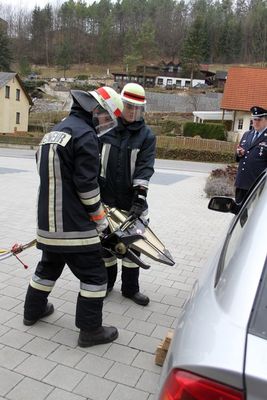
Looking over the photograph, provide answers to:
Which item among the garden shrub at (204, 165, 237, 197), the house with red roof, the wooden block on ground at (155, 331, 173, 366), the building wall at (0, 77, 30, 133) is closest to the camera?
the wooden block on ground at (155, 331, 173, 366)

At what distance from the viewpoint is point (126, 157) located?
12.8 feet

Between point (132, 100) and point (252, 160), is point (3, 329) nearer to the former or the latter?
point (132, 100)

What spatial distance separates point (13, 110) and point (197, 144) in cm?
2121

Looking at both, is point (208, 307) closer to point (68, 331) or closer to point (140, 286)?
point (68, 331)

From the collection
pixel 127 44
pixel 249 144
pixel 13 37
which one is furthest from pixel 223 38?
pixel 249 144

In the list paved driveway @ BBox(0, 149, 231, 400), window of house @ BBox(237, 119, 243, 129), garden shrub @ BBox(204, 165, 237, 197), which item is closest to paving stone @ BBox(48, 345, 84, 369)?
paved driveway @ BBox(0, 149, 231, 400)

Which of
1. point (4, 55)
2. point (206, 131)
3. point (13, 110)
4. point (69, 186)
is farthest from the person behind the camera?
point (4, 55)

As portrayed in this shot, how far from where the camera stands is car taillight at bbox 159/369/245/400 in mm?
1176

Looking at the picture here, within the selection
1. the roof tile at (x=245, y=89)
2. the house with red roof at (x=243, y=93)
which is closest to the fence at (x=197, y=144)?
the house with red roof at (x=243, y=93)

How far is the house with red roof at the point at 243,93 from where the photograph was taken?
41.2 m

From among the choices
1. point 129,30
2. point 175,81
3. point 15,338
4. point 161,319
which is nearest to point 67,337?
point 15,338

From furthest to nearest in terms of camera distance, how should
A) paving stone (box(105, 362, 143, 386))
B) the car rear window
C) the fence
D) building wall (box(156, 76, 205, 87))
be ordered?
building wall (box(156, 76, 205, 87))
the fence
paving stone (box(105, 362, 143, 386))
the car rear window

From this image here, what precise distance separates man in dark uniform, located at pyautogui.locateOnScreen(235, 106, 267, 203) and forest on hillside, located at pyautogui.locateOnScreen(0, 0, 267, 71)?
92.5m

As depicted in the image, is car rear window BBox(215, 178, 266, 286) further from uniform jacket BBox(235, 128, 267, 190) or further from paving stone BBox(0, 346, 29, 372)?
uniform jacket BBox(235, 128, 267, 190)
